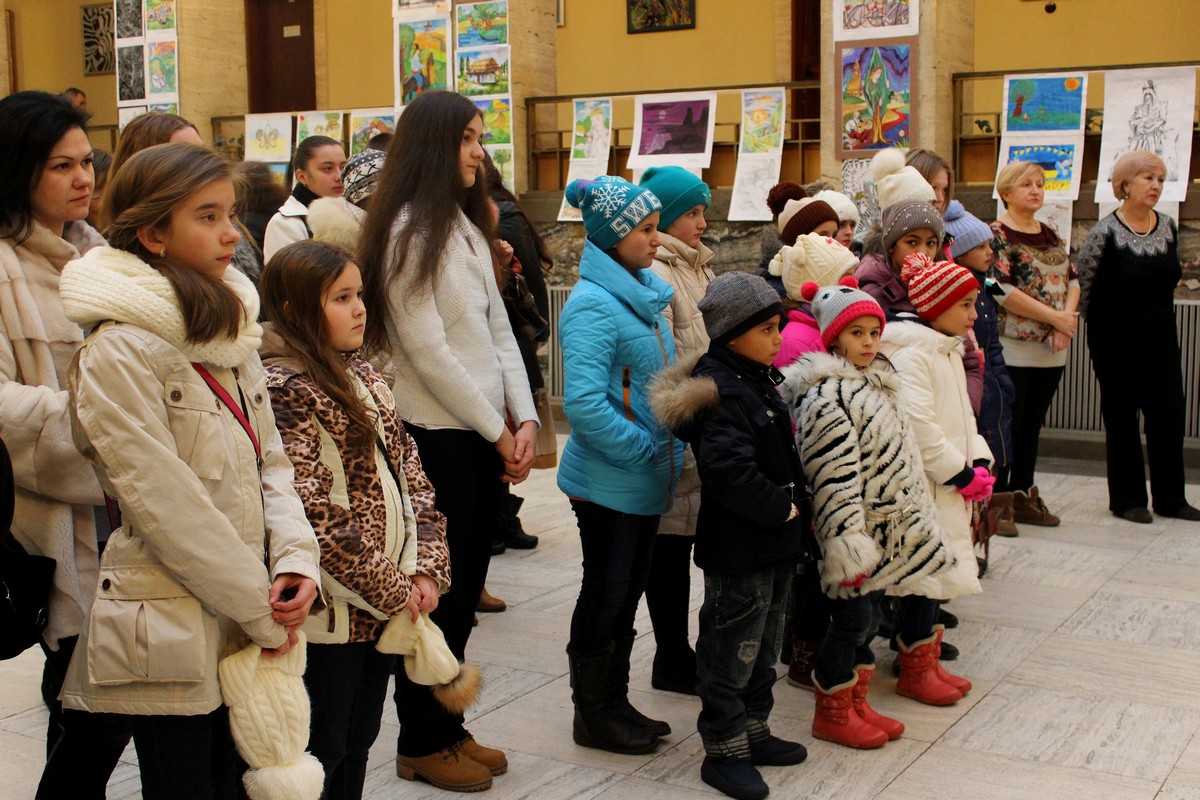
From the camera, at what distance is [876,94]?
361 inches

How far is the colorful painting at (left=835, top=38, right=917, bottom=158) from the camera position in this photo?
9078 millimetres

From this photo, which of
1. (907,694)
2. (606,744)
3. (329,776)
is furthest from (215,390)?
(907,694)

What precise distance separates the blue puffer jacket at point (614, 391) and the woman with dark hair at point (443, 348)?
0.20m

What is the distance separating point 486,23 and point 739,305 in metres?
7.66

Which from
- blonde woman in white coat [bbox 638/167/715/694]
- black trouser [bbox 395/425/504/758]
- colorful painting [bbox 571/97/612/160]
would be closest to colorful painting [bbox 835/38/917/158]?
colorful painting [bbox 571/97/612/160]

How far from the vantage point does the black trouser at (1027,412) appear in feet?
22.5

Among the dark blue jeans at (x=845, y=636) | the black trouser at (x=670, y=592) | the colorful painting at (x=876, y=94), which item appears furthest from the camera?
the colorful painting at (x=876, y=94)

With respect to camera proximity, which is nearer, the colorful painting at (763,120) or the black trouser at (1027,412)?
the black trouser at (1027,412)

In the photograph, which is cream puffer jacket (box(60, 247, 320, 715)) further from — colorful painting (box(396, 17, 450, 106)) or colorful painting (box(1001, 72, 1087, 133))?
colorful painting (box(396, 17, 450, 106))

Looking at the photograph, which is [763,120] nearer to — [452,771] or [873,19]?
[873,19]

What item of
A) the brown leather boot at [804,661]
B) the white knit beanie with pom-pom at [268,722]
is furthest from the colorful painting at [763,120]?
the white knit beanie with pom-pom at [268,722]

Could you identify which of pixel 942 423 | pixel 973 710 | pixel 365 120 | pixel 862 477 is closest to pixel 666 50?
pixel 365 120

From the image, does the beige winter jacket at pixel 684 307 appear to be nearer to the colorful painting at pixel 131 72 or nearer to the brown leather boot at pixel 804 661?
the brown leather boot at pixel 804 661

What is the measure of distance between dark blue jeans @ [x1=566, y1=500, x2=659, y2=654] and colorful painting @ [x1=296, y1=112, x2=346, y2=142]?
8909mm
